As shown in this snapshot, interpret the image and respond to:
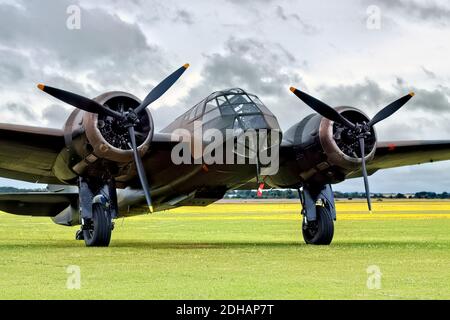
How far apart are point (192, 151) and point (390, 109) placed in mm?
5710

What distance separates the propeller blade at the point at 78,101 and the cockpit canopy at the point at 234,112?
2460 millimetres

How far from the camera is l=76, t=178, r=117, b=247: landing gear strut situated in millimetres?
17516

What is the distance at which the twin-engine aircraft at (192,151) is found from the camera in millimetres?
16828

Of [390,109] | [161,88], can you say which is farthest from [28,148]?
[390,109]

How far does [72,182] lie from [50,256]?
13.6 ft

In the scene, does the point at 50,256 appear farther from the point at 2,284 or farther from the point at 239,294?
the point at 239,294

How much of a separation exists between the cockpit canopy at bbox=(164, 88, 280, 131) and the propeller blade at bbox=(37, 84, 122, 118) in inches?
96.9

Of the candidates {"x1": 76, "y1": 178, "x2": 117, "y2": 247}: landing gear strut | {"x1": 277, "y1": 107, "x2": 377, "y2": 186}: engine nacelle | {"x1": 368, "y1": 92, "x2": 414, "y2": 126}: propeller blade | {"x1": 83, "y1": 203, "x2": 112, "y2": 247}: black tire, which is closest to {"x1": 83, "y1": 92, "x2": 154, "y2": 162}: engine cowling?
{"x1": 76, "y1": 178, "x2": 117, "y2": 247}: landing gear strut

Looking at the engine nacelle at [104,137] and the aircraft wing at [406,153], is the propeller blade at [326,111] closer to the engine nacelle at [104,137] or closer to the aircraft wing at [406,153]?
the aircraft wing at [406,153]

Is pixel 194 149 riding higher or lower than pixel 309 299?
higher

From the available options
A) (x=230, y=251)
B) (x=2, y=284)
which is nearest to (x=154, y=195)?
(x=230, y=251)

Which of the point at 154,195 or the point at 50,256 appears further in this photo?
the point at 154,195
